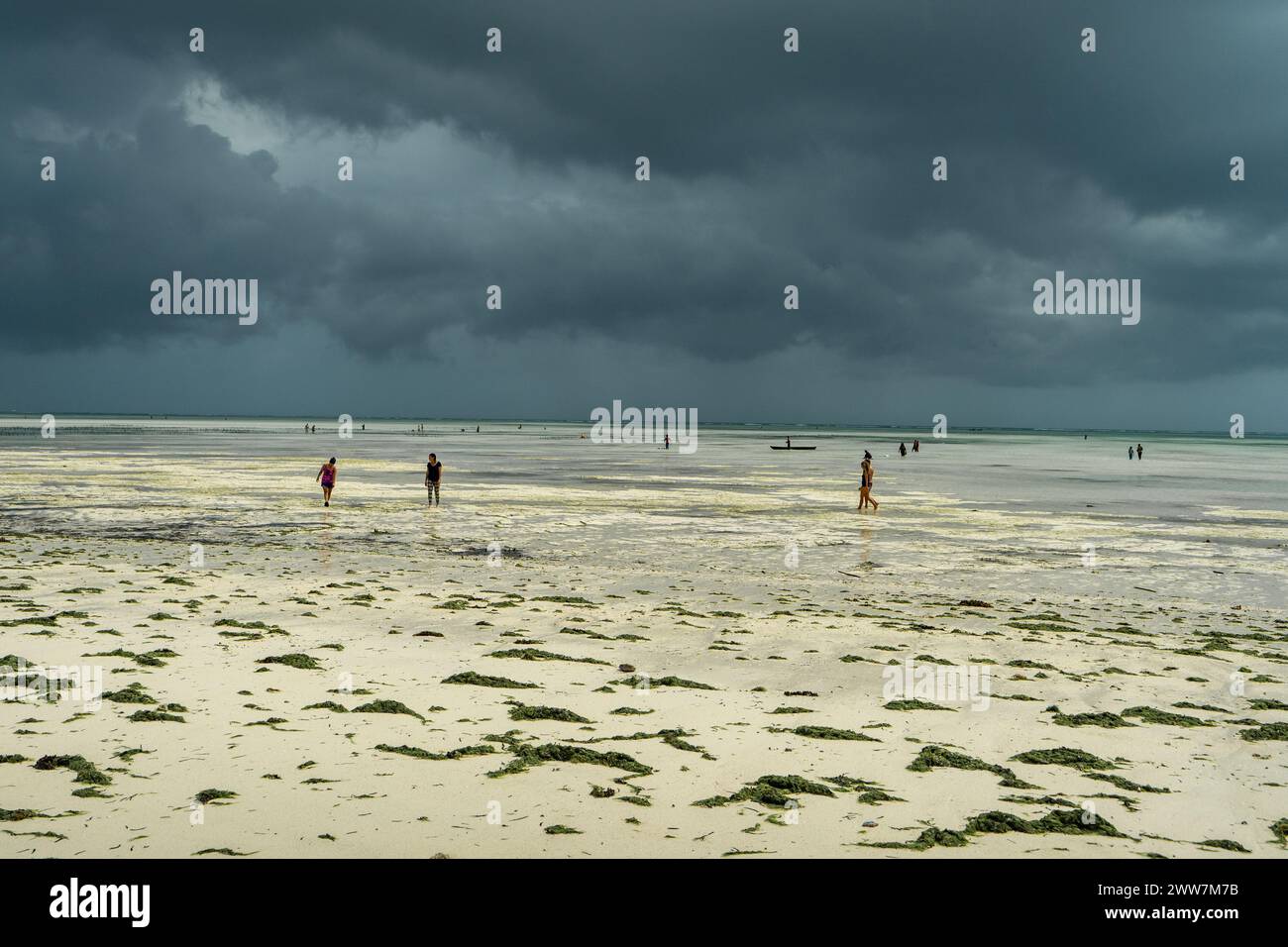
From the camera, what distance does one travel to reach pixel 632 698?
10.0 m

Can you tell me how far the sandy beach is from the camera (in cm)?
663

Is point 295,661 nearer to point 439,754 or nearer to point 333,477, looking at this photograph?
point 439,754

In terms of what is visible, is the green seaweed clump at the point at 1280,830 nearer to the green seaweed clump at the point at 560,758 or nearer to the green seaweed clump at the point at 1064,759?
the green seaweed clump at the point at 1064,759

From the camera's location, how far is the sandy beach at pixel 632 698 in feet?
21.8

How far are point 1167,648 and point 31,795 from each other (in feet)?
47.1

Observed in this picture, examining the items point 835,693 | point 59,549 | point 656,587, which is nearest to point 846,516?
point 656,587

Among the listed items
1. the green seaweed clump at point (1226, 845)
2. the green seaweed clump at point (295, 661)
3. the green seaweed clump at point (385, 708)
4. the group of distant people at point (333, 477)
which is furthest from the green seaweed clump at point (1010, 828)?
the group of distant people at point (333, 477)

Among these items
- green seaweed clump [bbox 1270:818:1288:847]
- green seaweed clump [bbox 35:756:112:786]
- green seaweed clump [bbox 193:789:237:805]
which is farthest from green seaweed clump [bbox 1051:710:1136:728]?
green seaweed clump [bbox 35:756:112:786]

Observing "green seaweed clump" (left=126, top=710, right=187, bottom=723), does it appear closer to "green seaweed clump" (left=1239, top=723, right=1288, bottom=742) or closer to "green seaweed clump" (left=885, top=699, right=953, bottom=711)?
"green seaweed clump" (left=885, top=699, right=953, bottom=711)

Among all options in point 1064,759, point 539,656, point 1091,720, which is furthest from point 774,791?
point 539,656

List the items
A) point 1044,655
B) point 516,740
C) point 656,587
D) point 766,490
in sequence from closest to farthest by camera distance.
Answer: point 516,740, point 1044,655, point 656,587, point 766,490

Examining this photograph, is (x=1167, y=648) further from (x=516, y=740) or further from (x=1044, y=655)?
(x=516, y=740)
